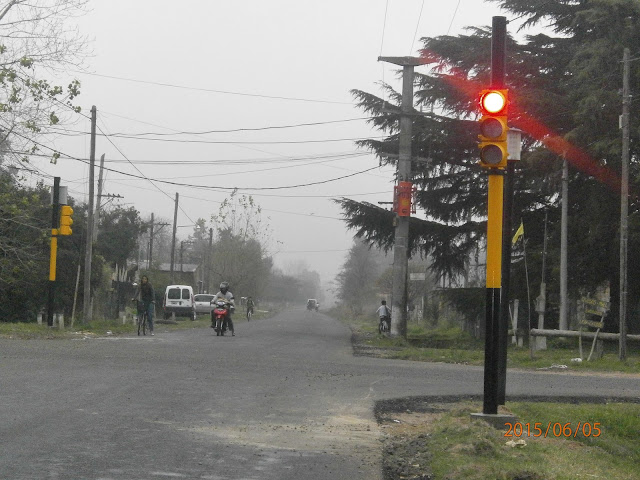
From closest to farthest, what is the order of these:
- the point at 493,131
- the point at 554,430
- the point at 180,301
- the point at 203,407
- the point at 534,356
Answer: the point at 493,131 → the point at 554,430 → the point at 203,407 → the point at 534,356 → the point at 180,301

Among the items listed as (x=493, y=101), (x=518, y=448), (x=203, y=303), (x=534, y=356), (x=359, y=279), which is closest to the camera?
(x=518, y=448)

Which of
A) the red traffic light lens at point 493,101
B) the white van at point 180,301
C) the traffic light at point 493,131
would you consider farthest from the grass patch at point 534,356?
the white van at point 180,301

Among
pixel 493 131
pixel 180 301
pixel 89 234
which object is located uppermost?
pixel 89 234

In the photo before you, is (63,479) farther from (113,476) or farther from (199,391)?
(199,391)

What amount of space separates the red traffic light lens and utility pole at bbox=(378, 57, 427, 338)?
80.5 feet

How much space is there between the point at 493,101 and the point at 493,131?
357 millimetres

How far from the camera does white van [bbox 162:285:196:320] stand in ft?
170

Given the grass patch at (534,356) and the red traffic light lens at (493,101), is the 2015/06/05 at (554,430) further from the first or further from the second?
the grass patch at (534,356)

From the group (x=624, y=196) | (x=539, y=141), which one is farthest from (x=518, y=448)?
(x=539, y=141)

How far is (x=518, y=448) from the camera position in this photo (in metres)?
8.84

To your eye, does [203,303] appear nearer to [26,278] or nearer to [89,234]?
[26,278]

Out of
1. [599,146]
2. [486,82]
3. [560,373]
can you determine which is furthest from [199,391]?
[486,82]

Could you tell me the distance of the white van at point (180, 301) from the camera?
51.9 m

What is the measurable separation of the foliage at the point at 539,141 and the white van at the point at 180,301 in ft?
54.6
